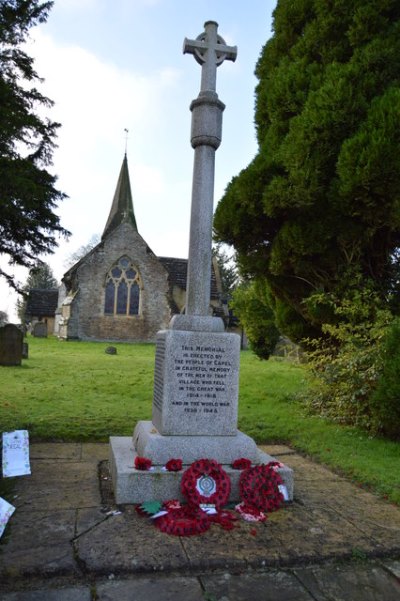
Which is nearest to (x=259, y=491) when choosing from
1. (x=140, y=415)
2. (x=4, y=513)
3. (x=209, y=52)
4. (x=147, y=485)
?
(x=147, y=485)

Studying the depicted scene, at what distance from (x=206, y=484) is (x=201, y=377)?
100cm

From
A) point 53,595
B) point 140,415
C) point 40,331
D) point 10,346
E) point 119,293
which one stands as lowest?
point 53,595

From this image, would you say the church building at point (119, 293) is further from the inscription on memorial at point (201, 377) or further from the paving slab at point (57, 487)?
the inscription on memorial at point (201, 377)

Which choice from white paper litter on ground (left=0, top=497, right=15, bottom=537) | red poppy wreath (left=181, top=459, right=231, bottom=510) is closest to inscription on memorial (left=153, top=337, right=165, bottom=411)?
red poppy wreath (left=181, top=459, right=231, bottom=510)

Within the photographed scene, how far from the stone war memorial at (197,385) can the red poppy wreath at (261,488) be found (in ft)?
0.41

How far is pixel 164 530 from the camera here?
3395 millimetres

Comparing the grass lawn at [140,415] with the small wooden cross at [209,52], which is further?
the grass lawn at [140,415]

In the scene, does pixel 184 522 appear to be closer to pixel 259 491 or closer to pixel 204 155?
pixel 259 491

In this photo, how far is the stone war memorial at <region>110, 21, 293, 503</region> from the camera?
A: 13.5 ft

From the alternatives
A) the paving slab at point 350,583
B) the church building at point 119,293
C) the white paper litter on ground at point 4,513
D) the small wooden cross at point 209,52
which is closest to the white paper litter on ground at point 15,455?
the white paper litter on ground at point 4,513

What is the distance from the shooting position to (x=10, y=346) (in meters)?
13.3

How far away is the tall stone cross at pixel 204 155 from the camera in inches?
187

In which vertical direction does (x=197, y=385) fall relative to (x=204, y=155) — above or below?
below

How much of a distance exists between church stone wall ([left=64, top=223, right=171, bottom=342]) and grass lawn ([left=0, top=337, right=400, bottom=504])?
57.0 feet
